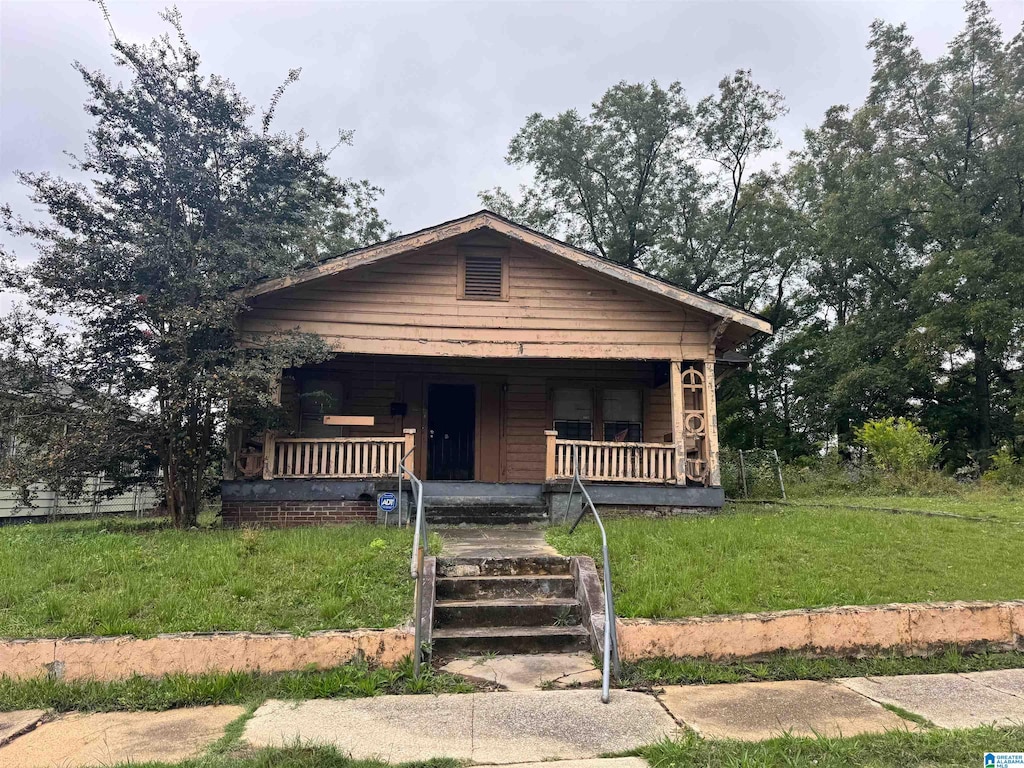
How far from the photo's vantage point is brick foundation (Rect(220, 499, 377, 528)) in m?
10.1

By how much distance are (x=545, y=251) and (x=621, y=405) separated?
380 centimetres

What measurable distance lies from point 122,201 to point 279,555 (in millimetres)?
5610

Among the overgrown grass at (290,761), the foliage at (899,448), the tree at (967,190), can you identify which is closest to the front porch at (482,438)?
the overgrown grass at (290,761)

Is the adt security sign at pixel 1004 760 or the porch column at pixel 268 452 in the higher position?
the porch column at pixel 268 452

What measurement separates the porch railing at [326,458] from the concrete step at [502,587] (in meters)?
4.14

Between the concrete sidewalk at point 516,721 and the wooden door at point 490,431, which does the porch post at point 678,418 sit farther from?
the concrete sidewalk at point 516,721

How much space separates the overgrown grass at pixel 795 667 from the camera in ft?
16.1

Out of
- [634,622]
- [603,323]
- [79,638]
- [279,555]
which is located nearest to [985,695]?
[634,622]

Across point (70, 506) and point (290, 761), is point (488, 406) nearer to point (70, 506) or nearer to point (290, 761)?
point (290, 761)

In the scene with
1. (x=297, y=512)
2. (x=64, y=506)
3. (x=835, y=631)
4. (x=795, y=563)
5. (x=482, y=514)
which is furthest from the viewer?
(x=64, y=506)

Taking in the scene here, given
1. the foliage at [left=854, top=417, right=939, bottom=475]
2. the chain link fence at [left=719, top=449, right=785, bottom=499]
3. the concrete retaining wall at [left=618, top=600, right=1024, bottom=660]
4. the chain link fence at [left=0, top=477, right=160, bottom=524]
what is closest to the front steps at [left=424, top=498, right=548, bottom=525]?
the concrete retaining wall at [left=618, top=600, right=1024, bottom=660]

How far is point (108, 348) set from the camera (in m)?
8.77

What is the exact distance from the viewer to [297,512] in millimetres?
10148

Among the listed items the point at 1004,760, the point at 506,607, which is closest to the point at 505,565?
the point at 506,607
